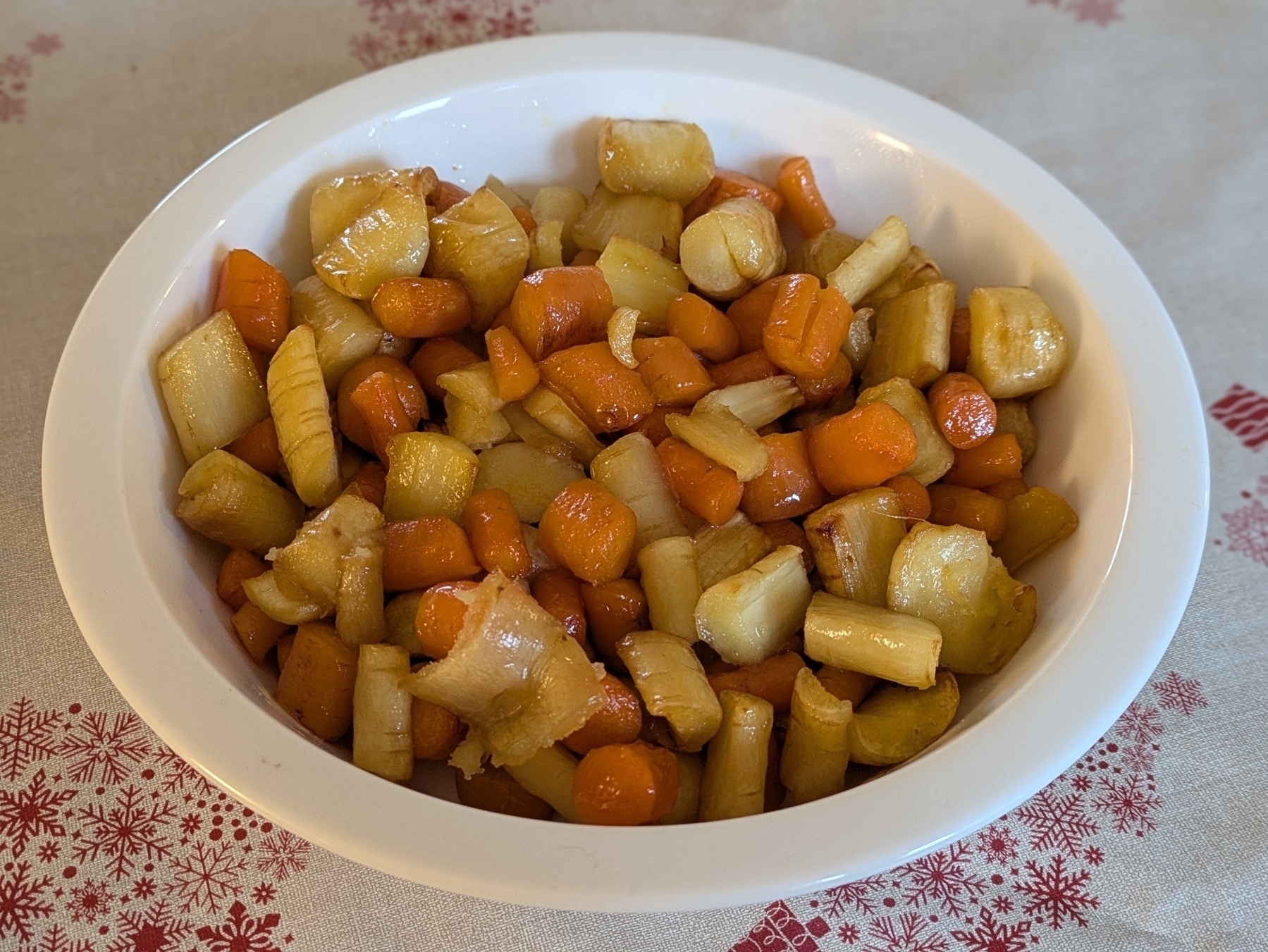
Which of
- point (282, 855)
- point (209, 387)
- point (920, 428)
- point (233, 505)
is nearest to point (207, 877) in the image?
point (282, 855)

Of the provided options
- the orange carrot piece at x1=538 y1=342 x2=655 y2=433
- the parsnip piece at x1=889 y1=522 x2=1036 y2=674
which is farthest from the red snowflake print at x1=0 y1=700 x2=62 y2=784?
the parsnip piece at x1=889 y1=522 x2=1036 y2=674

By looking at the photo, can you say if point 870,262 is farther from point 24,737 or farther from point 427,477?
point 24,737

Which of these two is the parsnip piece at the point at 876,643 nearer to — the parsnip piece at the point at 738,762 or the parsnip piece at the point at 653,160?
the parsnip piece at the point at 738,762

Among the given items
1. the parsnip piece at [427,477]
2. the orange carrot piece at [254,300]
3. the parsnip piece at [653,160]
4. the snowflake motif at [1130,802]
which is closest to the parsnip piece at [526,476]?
the parsnip piece at [427,477]

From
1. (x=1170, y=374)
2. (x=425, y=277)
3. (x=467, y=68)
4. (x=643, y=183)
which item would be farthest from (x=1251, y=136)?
(x=425, y=277)

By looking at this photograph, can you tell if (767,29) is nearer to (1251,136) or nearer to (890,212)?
(890,212)
